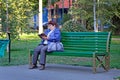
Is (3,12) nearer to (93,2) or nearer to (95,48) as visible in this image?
(93,2)

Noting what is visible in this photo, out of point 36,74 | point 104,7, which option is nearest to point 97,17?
point 104,7

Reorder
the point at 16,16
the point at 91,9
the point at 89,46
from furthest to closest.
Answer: the point at 91,9 < the point at 16,16 < the point at 89,46

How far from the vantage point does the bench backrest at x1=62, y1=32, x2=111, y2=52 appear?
12.1 m

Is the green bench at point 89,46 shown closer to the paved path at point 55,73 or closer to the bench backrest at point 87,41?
the bench backrest at point 87,41

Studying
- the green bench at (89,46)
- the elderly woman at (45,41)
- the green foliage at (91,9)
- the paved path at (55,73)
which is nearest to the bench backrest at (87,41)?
the green bench at (89,46)

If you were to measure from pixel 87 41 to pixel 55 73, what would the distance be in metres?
1.53

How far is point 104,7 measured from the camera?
2378 cm

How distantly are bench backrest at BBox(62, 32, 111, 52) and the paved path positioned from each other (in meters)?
0.63

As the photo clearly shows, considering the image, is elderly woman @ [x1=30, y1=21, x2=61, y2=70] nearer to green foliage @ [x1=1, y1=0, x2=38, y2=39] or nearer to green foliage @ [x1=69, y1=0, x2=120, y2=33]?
green foliage @ [x1=1, y1=0, x2=38, y2=39]

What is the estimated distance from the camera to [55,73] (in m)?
11.6

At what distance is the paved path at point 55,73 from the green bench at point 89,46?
0.39 metres

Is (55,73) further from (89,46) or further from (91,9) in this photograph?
(91,9)

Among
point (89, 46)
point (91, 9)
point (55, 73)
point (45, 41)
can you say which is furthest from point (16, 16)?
point (55, 73)

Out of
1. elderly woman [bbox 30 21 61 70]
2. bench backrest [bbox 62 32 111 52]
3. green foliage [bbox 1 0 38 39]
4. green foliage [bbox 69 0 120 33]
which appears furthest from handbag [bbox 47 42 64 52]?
green foliage [bbox 69 0 120 33]
